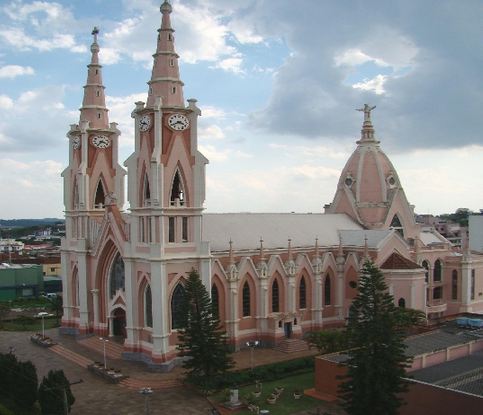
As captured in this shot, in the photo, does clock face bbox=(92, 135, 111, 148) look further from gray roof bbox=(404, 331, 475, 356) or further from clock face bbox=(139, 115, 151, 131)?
gray roof bbox=(404, 331, 475, 356)

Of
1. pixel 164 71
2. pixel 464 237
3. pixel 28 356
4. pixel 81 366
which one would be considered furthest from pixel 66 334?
pixel 464 237

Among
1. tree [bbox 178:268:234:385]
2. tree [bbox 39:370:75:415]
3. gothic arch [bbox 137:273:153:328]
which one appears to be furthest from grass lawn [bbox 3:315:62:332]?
tree [bbox 39:370:75:415]

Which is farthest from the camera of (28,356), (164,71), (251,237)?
(251,237)

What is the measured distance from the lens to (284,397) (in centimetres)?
2812

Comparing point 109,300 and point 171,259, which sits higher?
point 171,259

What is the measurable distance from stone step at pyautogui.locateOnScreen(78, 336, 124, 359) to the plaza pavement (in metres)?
0.33

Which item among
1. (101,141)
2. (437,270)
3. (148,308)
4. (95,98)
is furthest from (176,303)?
(437,270)

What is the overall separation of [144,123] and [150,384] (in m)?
15.5

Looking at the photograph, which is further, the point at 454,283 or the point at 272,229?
the point at 454,283

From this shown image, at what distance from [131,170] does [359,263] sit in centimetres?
1834

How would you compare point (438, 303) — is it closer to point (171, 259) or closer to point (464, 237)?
point (464, 237)

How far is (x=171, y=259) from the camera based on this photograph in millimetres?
32781

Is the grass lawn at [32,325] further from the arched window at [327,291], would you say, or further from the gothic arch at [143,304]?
the arched window at [327,291]

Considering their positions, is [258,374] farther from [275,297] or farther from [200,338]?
[275,297]
